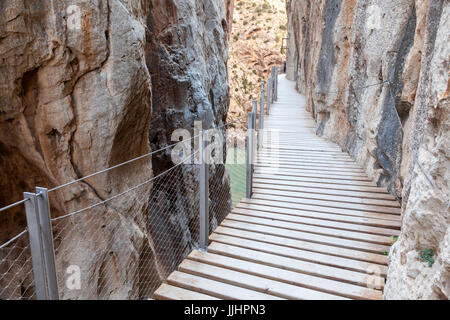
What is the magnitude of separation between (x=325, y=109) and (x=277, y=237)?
256 inches

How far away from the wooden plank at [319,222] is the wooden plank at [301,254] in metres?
0.64

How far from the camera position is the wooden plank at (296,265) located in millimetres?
3420

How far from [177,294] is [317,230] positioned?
1982 mm

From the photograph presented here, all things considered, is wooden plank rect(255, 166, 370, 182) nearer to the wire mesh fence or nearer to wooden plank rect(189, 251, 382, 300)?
wooden plank rect(189, 251, 382, 300)

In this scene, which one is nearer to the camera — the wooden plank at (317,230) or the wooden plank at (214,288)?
the wooden plank at (214,288)

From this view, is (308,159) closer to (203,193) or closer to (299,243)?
(299,243)

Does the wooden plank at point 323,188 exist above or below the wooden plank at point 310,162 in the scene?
below

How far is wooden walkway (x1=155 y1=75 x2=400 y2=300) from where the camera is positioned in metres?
3.34

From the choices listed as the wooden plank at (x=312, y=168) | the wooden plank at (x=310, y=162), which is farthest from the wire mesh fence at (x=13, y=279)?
the wooden plank at (x=310, y=162)

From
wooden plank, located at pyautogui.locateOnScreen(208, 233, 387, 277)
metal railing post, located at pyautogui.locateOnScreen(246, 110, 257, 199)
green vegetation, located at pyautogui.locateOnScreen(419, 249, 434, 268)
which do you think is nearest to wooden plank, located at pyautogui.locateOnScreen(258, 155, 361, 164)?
metal railing post, located at pyautogui.locateOnScreen(246, 110, 257, 199)

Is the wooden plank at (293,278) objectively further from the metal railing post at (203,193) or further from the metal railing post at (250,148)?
the metal railing post at (250,148)

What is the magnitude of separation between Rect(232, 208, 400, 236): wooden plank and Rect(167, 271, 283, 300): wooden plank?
152 cm
